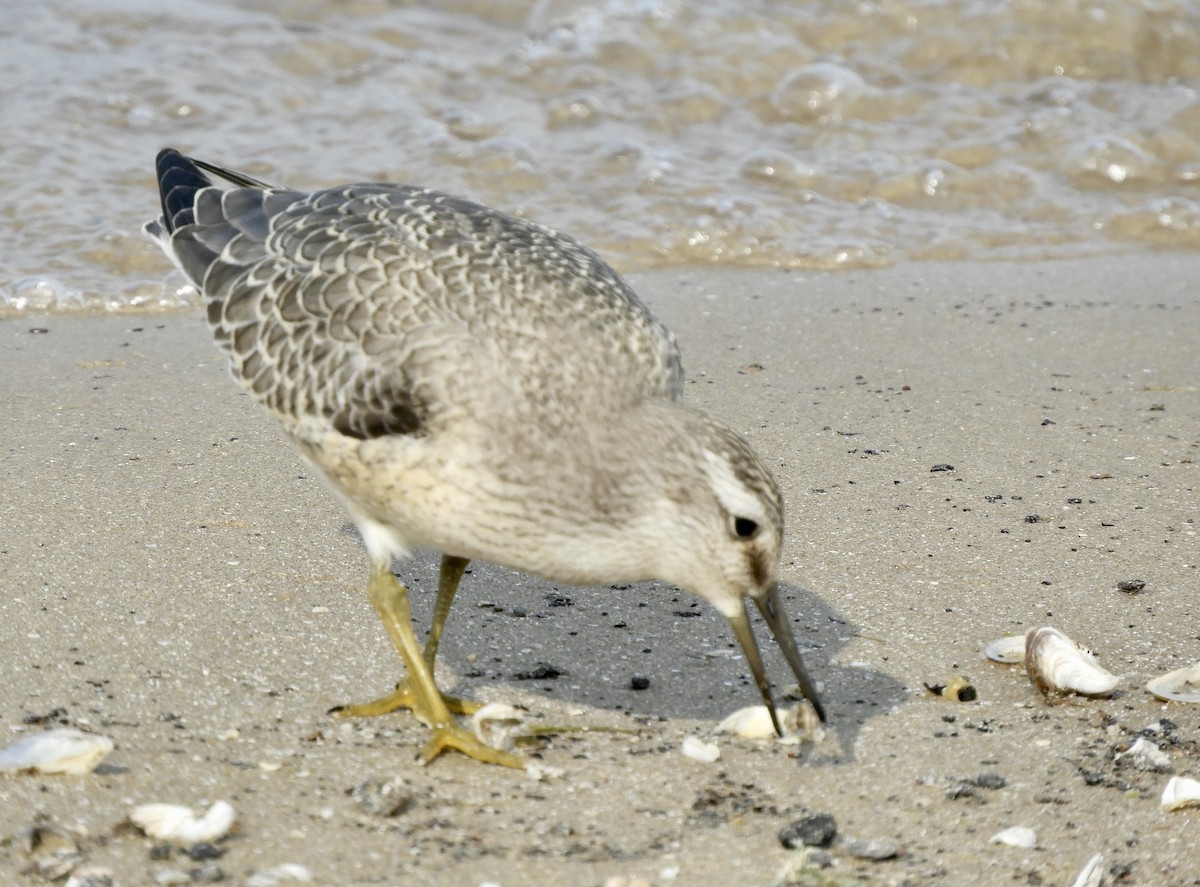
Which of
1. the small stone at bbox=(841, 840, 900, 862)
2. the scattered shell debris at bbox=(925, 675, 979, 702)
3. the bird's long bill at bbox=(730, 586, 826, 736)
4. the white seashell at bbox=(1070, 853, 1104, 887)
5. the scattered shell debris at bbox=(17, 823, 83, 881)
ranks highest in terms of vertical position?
the bird's long bill at bbox=(730, 586, 826, 736)

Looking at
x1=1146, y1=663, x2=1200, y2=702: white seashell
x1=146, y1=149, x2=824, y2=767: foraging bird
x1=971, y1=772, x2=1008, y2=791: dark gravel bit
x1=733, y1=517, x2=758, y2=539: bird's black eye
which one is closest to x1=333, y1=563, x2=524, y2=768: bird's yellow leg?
x1=146, y1=149, x2=824, y2=767: foraging bird

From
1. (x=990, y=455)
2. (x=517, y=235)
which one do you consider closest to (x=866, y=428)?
(x=990, y=455)

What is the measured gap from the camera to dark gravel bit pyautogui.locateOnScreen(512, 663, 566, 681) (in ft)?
16.2

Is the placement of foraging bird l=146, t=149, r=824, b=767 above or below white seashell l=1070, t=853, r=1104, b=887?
above

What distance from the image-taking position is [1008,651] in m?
4.96

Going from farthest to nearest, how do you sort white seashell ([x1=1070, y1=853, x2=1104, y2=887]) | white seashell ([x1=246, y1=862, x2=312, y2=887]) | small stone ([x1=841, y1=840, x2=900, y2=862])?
small stone ([x1=841, y1=840, x2=900, y2=862]), white seashell ([x1=1070, y1=853, x2=1104, y2=887]), white seashell ([x1=246, y1=862, x2=312, y2=887])

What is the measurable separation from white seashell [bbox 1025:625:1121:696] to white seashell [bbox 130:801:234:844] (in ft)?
8.30

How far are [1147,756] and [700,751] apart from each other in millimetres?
1305

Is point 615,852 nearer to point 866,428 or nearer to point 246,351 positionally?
point 246,351

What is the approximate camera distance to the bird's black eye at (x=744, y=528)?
4.09 m

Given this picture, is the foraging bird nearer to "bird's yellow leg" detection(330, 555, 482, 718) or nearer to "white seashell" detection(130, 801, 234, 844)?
"bird's yellow leg" detection(330, 555, 482, 718)

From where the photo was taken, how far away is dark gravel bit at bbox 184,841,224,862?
3617 millimetres

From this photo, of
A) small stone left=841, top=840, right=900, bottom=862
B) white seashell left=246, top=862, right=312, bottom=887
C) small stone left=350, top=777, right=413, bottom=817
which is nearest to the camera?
white seashell left=246, top=862, right=312, bottom=887

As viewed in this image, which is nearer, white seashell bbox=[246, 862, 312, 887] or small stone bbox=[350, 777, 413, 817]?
white seashell bbox=[246, 862, 312, 887]
